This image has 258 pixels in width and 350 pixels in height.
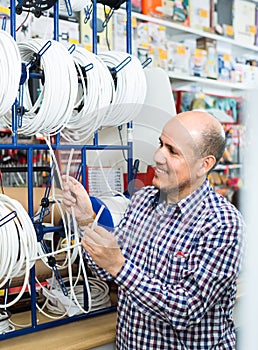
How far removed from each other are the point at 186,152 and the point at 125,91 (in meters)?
0.46

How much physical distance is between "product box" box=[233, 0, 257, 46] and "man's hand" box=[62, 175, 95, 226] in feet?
12.5

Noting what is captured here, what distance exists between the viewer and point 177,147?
1.46 metres

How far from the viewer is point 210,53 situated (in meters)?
4.64


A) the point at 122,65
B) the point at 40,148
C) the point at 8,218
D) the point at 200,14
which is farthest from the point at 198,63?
the point at 8,218

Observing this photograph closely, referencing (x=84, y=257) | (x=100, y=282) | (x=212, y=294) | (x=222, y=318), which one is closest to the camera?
(x=212, y=294)

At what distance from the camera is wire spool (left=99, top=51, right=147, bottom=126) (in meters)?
1.83

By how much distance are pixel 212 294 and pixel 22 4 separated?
111cm

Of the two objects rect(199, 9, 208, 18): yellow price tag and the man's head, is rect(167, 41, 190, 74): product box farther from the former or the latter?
the man's head

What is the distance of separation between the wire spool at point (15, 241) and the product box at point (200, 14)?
336 cm

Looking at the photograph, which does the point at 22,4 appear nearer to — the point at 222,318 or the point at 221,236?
the point at 221,236

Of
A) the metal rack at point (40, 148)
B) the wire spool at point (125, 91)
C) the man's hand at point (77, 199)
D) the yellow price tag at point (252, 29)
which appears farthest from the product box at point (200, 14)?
the man's hand at point (77, 199)

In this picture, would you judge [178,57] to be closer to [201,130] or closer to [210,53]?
[210,53]

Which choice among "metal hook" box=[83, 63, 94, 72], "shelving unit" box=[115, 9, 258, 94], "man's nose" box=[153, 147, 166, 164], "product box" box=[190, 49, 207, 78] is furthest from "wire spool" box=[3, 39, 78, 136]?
"product box" box=[190, 49, 207, 78]

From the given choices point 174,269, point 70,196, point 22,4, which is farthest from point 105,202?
point 22,4
